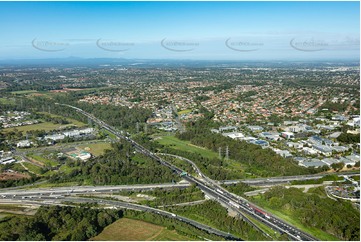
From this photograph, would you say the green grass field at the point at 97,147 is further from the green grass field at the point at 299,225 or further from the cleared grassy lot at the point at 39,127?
the green grass field at the point at 299,225

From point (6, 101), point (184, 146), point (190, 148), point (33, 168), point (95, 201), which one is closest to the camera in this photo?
point (95, 201)

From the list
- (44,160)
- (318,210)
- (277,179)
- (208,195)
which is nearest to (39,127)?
(44,160)

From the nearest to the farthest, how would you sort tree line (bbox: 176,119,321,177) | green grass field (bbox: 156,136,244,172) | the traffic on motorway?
the traffic on motorway → tree line (bbox: 176,119,321,177) → green grass field (bbox: 156,136,244,172)

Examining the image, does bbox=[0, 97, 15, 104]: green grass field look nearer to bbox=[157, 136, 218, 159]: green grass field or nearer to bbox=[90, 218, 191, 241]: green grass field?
bbox=[157, 136, 218, 159]: green grass field

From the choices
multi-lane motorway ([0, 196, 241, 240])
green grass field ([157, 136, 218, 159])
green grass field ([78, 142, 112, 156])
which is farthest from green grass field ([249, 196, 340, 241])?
green grass field ([78, 142, 112, 156])

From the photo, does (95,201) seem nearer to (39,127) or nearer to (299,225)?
(299,225)

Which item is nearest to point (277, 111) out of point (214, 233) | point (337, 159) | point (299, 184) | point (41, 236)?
point (337, 159)

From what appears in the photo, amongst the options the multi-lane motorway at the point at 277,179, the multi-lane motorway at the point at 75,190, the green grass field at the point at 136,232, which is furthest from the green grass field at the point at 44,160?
the multi-lane motorway at the point at 277,179
